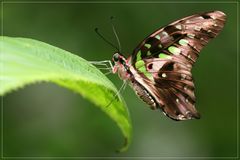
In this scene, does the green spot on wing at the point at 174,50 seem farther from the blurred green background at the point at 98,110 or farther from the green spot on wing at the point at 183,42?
the blurred green background at the point at 98,110

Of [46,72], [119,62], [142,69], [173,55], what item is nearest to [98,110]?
[119,62]

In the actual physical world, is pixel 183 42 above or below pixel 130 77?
above

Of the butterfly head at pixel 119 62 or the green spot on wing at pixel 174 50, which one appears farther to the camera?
the butterfly head at pixel 119 62

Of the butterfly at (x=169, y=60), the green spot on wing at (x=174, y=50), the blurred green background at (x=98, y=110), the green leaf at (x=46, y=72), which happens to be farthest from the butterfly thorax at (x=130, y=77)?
the green leaf at (x=46, y=72)

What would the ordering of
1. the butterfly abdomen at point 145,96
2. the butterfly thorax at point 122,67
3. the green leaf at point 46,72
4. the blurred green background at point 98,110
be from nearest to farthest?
the green leaf at point 46,72 < the butterfly abdomen at point 145,96 < the butterfly thorax at point 122,67 < the blurred green background at point 98,110

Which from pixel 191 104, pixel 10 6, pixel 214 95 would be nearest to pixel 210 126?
pixel 214 95

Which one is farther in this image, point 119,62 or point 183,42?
point 119,62

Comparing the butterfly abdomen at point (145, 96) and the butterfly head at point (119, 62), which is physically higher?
the butterfly head at point (119, 62)

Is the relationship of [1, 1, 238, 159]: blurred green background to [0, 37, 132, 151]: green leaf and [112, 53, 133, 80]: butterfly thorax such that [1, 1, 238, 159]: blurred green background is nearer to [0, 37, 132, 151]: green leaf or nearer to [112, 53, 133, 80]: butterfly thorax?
[112, 53, 133, 80]: butterfly thorax

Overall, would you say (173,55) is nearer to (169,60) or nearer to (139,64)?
(169,60)
